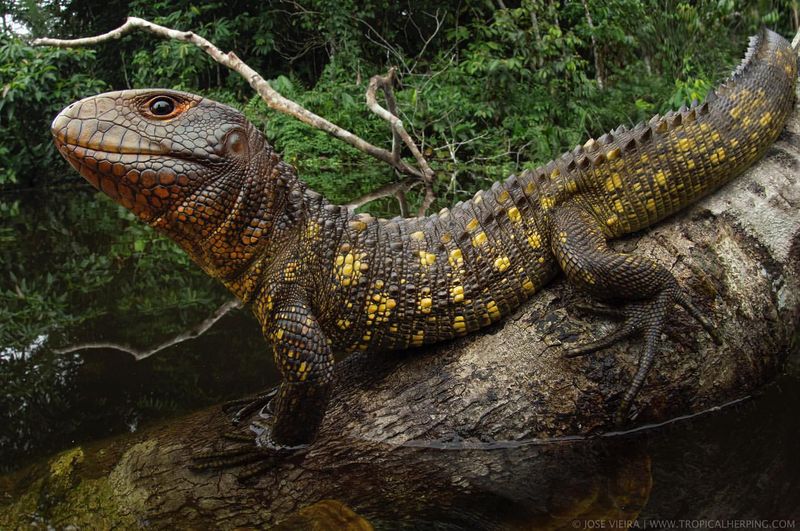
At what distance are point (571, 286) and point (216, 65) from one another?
17099mm

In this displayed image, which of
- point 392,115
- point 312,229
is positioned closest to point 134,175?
point 312,229

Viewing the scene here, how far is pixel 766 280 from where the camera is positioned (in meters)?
3.37

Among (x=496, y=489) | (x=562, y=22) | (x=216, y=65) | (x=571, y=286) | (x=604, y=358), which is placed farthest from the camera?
(x=216, y=65)

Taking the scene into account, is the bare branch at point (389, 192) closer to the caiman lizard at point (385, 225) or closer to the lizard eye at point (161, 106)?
the caiman lizard at point (385, 225)

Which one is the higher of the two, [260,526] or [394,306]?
[394,306]

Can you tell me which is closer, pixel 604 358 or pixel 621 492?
pixel 621 492

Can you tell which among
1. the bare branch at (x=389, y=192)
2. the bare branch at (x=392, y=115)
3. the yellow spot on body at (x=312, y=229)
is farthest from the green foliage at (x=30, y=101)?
the yellow spot on body at (x=312, y=229)

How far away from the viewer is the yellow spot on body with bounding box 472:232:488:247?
335cm

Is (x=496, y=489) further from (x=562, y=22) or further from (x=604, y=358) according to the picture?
(x=562, y=22)

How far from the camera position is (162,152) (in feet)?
9.41

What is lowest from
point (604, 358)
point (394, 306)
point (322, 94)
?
point (604, 358)

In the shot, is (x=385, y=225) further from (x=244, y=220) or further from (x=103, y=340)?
(x=103, y=340)

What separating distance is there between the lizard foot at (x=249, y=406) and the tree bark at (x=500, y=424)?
9cm

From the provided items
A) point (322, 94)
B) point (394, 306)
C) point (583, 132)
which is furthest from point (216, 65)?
point (394, 306)
